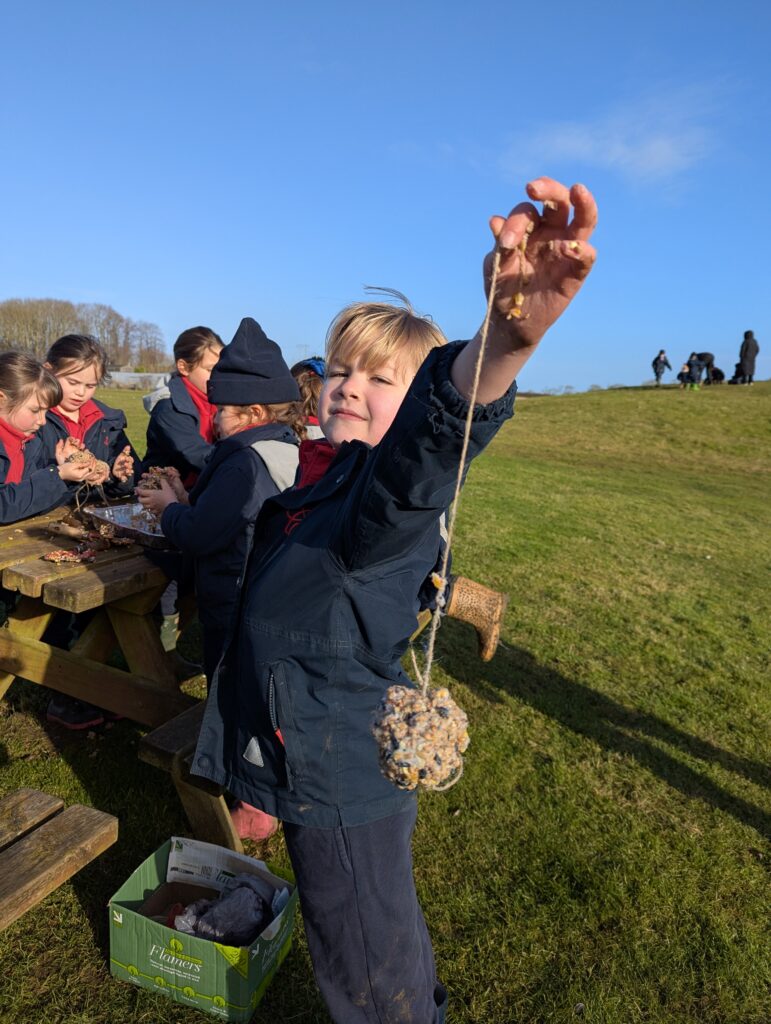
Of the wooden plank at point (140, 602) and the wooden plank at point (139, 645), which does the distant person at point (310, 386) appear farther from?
the wooden plank at point (139, 645)

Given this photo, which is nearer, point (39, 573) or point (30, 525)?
point (39, 573)

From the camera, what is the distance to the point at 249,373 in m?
3.09

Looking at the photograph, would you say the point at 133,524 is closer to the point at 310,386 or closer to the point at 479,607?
the point at 310,386

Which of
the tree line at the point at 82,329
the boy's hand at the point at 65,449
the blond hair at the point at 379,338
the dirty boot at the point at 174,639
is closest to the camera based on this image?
the blond hair at the point at 379,338

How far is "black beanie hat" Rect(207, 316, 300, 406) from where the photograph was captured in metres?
3.08

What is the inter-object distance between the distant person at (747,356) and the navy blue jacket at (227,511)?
37.4 metres

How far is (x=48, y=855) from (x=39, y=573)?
1.34 meters

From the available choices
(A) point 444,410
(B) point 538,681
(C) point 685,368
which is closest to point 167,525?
(A) point 444,410

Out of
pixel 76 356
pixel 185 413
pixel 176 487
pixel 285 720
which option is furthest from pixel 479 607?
pixel 76 356

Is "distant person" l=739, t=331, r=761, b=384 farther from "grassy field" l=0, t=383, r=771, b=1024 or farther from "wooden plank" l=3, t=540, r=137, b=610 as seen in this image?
"wooden plank" l=3, t=540, r=137, b=610

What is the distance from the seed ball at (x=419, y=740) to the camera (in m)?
1.31

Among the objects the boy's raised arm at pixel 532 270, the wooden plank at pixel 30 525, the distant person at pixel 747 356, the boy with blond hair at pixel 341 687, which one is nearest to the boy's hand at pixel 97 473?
the wooden plank at pixel 30 525

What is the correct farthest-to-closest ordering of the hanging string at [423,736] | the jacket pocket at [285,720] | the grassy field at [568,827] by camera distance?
the grassy field at [568,827], the jacket pocket at [285,720], the hanging string at [423,736]

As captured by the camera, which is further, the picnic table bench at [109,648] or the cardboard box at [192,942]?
the picnic table bench at [109,648]
